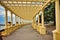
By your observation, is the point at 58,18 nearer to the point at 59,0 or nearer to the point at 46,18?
the point at 59,0

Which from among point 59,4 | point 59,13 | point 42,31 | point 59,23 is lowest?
point 42,31

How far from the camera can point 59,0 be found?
9.53m

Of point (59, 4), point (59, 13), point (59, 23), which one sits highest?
point (59, 4)

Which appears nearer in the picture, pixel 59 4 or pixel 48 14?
pixel 59 4

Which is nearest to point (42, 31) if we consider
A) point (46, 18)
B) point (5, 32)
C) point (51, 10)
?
point (5, 32)

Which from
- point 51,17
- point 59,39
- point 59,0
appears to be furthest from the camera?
point 51,17

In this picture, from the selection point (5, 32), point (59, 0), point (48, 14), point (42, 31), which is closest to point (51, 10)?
point (48, 14)

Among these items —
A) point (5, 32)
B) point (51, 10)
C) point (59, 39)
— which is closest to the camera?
point (59, 39)

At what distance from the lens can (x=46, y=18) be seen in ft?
91.4

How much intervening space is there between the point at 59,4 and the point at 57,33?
1.91 meters

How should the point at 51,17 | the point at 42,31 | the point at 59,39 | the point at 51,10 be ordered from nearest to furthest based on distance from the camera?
the point at 59,39, the point at 42,31, the point at 51,10, the point at 51,17

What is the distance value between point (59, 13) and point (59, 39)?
166 cm

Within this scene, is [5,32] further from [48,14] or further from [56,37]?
[48,14]

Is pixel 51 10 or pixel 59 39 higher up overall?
pixel 51 10
